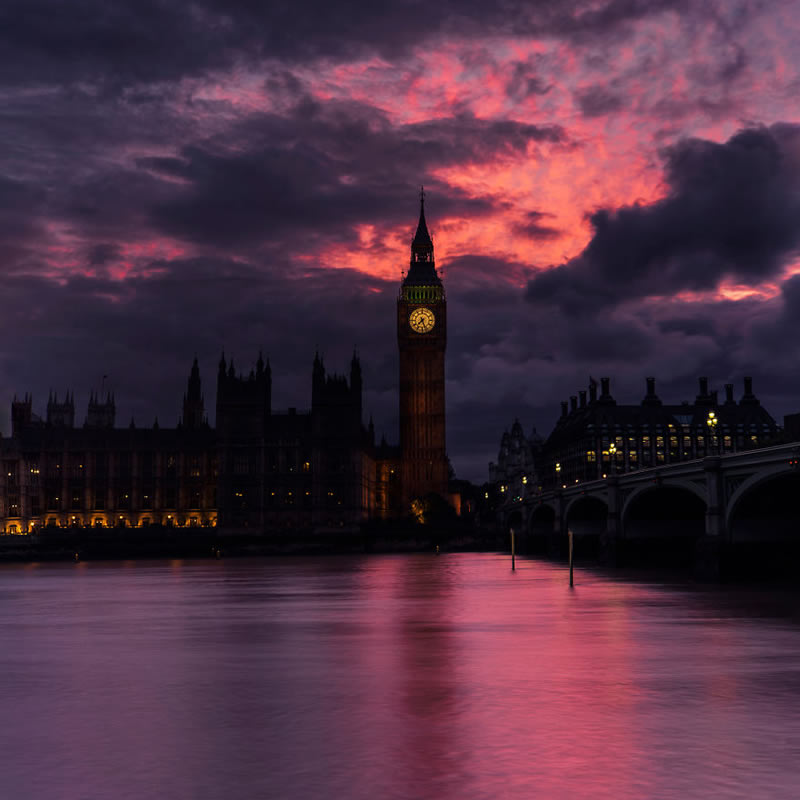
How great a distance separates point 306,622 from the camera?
42.9 m

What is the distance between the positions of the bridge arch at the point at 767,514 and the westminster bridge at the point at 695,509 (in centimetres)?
6

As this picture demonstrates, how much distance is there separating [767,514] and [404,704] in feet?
178

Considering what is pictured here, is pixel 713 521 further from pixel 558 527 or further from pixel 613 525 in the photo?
pixel 558 527

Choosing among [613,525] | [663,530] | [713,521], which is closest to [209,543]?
[613,525]

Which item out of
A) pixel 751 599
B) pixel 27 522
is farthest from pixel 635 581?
pixel 27 522

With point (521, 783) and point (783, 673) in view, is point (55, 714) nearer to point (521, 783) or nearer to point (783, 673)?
point (521, 783)

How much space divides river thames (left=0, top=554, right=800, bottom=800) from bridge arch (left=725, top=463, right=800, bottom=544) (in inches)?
801

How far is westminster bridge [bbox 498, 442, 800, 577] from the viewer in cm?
6384

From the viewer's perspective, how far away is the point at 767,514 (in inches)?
2776

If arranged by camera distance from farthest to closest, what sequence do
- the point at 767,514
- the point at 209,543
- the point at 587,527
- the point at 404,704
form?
the point at 209,543
the point at 587,527
the point at 767,514
the point at 404,704

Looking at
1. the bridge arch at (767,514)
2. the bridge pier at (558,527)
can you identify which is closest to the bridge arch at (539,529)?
the bridge pier at (558,527)

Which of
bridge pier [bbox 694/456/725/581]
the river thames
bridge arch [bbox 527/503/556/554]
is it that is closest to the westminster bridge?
bridge pier [bbox 694/456/725/581]

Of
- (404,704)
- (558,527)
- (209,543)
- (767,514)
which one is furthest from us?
(209,543)

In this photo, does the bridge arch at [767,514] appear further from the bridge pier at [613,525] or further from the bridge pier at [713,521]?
the bridge pier at [613,525]
